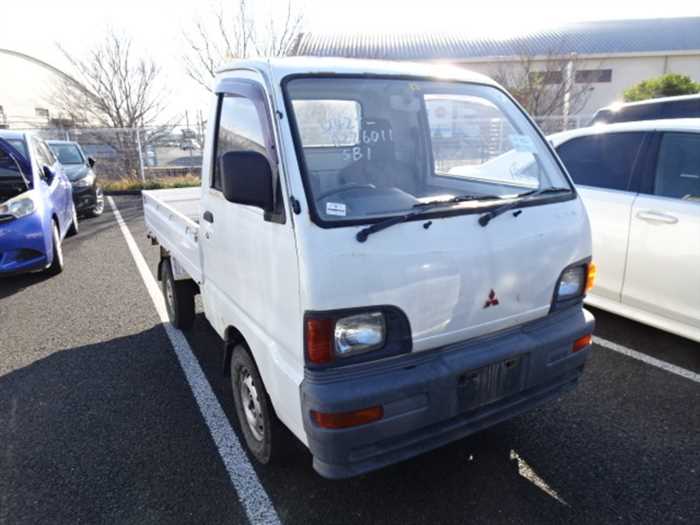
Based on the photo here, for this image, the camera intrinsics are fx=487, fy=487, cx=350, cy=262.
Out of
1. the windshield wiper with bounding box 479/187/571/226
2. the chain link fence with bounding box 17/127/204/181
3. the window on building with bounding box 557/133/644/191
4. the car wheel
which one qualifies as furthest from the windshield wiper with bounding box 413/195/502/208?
A: the chain link fence with bounding box 17/127/204/181

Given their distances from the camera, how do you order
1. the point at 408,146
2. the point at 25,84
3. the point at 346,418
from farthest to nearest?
the point at 25,84
the point at 408,146
the point at 346,418

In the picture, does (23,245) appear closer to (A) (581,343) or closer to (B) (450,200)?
(B) (450,200)

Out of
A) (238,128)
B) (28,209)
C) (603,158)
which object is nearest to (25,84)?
(28,209)

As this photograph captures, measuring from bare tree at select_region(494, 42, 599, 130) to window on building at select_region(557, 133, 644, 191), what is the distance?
13.1 metres

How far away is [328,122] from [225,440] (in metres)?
1.93

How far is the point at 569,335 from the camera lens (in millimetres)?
2424

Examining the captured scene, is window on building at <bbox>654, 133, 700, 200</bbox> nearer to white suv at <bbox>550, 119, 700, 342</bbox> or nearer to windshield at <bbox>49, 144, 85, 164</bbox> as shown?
white suv at <bbox>550, 119, 700, 342</bbox>

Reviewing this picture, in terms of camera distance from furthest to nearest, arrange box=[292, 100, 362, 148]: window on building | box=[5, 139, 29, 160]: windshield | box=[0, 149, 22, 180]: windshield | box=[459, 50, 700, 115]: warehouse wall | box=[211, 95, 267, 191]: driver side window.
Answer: box=[459, 50, 700, 115]: warehouse wall, box=[5, 139, 29, 160]: windshield, box=[0, 149, 22, 180]: windshield, box=[211, 95, 267, 191]: driver side window, box=[292, 100, 362, 148]: window on building

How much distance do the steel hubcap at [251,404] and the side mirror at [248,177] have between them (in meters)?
1.02

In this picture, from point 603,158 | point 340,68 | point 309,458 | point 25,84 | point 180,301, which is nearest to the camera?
point 340,68

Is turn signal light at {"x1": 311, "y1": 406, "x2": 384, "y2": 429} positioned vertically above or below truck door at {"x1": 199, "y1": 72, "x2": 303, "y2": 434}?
below

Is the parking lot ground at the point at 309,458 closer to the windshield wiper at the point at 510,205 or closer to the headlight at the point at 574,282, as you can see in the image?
the headlight at the point at 574,282

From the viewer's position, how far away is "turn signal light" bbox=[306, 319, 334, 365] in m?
1.89

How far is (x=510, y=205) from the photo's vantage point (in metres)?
2.30
